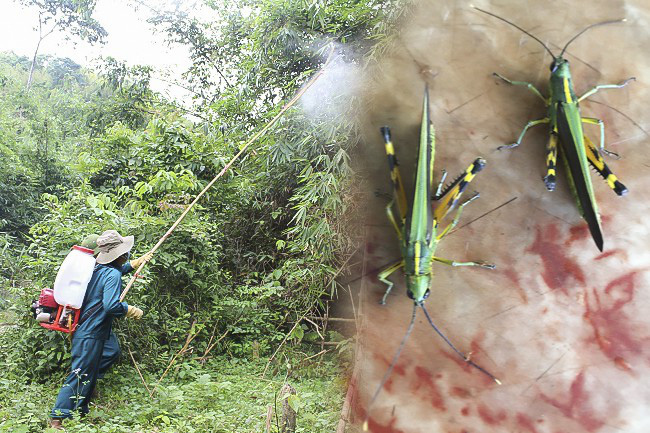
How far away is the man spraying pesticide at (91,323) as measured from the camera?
9.99 feet

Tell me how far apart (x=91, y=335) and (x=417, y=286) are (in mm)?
2811

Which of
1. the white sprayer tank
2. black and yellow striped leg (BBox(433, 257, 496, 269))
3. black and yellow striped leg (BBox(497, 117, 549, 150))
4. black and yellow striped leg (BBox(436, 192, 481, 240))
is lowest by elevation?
the white sprayer tank

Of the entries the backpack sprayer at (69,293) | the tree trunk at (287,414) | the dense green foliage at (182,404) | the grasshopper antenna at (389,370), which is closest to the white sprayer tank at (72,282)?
the backpack sprayer at (69,293)

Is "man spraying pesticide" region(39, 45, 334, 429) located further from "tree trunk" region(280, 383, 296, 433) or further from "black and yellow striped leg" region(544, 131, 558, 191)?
"black and yellow striped leg" region(544, 131, 558, 191)

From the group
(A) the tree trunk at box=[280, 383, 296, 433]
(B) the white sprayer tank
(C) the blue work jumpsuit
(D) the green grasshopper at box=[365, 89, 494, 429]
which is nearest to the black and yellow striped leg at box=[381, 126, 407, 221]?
(D) the green grasshopper at box=[365, 89, 494, 429]

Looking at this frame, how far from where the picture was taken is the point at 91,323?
314 centimetres

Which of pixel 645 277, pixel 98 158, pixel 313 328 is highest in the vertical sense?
pixel 645 277

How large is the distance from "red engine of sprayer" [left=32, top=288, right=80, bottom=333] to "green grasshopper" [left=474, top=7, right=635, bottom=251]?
9.68 feet

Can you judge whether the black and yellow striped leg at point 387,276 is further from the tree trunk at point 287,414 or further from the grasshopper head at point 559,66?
the tree trunk at point 287,414

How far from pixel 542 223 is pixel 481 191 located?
116 millimetres

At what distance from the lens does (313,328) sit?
4383 mm

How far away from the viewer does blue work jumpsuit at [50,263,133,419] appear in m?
3.05

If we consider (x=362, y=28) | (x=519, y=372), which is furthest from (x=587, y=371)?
(x=362, y=28)

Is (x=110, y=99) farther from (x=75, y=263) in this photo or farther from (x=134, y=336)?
(x=75, y=263)
